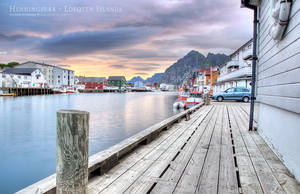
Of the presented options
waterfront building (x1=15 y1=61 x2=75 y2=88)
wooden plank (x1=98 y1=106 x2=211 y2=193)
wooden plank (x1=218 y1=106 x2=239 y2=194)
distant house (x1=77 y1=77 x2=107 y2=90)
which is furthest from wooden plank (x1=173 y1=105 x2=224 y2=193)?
distant house (x1=77 y1=77 x2=107 y2=90)

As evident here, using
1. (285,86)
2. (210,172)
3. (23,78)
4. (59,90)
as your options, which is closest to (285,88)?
(285,86)

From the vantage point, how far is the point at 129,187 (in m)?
2.63

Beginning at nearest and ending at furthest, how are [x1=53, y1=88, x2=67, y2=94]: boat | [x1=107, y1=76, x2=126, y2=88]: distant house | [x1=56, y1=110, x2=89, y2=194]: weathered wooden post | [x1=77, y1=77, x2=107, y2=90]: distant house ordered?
1. [x1=56, y1=110, x2=89, y2=194]: weathered wooden post
2. [x1=53, y1=88, x2=67, y2=94]: boat
3. [x1=77, y1=77, x2=107, y2=90]: distant house
4. [x1=107, y1=76, x2=126, y2=88]: distant house

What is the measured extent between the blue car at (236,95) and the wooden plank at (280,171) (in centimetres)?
1929

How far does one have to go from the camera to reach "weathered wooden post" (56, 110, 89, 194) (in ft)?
6.53

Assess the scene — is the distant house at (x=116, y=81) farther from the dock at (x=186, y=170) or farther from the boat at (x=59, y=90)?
the dock at (x=186, y=170)

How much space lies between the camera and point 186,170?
3.21 metres

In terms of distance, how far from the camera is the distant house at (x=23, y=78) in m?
64.1

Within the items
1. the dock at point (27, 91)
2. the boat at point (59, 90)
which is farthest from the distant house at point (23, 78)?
the boat at point (59, 90)

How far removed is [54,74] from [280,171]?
9945 centimetres

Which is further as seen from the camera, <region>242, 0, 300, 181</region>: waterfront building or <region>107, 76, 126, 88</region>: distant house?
<region>107, 76, 126, 88</region>: distant house

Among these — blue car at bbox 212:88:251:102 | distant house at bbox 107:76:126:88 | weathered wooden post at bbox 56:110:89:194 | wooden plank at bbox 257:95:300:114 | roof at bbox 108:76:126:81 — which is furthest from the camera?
roof at bbox 108:76:126:81

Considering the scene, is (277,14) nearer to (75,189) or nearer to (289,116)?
(289,116)

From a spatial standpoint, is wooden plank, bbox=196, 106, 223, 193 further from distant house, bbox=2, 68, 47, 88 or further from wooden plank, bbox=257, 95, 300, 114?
distant house, bbox=2, 68, 47, 88
